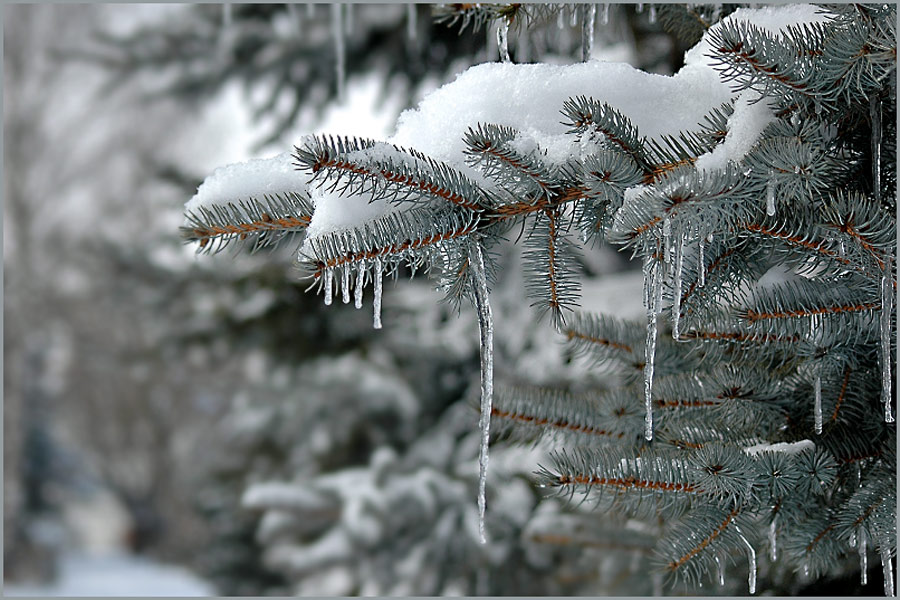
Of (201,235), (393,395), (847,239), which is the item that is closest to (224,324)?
(393,395)

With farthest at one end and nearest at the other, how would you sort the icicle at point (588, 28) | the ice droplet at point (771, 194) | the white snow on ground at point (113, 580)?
the white snow on ground at point (113, 580) < the icicle at point (588, 28) < the ice droplet at point (771, 194)

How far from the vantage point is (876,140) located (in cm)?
88

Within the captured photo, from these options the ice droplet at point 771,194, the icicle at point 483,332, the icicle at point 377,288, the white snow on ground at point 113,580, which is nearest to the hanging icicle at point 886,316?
the ice droplet at point 771,194

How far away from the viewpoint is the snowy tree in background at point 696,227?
807 millimetres

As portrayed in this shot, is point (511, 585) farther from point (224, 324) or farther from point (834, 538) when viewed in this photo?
point (834, 538)

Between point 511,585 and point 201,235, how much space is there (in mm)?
2325

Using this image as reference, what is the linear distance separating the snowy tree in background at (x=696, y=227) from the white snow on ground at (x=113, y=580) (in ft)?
27.6

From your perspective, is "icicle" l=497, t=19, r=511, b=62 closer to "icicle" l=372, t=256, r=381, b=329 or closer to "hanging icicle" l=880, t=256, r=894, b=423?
"icicle" l=372, t=256, r=381, b=329

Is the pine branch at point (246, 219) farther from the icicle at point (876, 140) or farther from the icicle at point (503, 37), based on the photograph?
the icicle at point (876, 140)

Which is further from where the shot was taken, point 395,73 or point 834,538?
point 395,73

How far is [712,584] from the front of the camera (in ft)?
5.63

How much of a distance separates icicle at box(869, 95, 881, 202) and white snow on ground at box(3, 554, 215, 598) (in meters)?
8.77

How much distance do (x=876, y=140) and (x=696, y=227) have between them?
0.28 metres

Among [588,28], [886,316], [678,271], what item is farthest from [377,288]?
[588,28]
